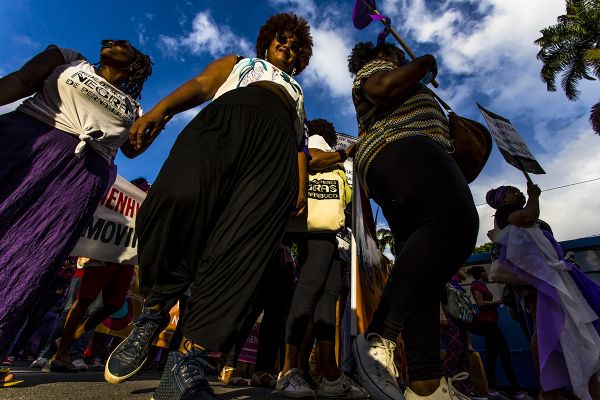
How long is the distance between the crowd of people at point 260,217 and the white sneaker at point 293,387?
12 mm

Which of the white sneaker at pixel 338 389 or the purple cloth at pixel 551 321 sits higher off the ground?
the purple cloth at pixel 551 321

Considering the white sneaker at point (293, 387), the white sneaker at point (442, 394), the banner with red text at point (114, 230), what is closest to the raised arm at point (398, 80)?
the white sneaker at point (442, 394)

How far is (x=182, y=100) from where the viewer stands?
1.63 m

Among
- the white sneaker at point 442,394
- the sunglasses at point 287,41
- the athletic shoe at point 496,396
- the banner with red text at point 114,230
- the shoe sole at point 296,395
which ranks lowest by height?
the athletic shoe at point 496,396

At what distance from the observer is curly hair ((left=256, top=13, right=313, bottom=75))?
7.54ft

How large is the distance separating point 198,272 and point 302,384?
4.25ft

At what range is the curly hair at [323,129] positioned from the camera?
12.2 ft

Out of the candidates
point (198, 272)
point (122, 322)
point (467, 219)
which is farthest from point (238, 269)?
point (122, 322)

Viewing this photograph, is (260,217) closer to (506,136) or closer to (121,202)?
(506,136)

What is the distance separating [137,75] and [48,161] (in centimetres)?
98

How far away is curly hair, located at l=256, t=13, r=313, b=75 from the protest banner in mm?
1712

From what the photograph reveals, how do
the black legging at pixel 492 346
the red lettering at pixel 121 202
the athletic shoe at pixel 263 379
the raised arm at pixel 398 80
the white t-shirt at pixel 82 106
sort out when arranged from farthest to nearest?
the black legging at pixel 492 346 → the red lettering at pixel 121 202 → the athletic shoe at pixel 263 379 → the white t-shirt at pixel 82 106 → the raised arm at pixel 398 80

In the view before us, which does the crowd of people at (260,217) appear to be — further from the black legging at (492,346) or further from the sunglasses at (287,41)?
the black legging at (492,346)

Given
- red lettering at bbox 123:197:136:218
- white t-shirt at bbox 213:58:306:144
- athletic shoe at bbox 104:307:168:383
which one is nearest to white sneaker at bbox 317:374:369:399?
athletic shoe at bbox 104:307:168:383
